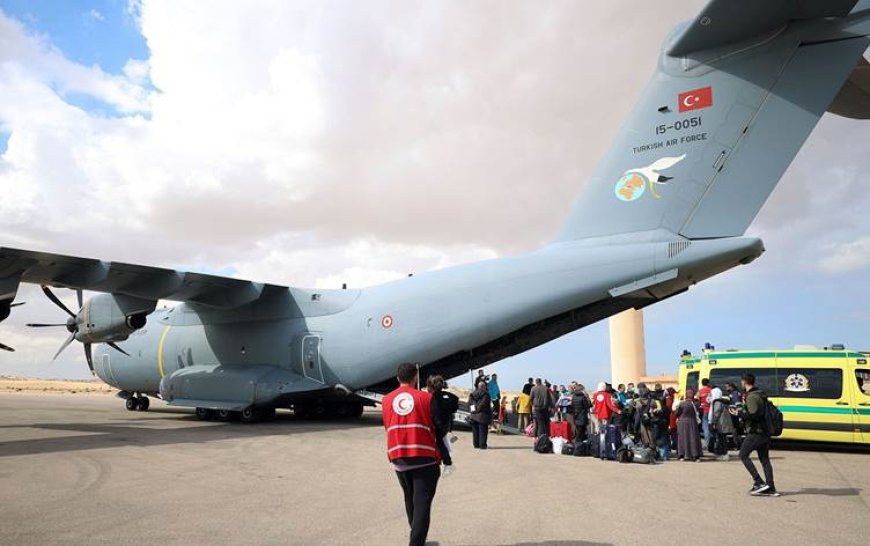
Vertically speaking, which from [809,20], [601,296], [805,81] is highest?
[809,20]

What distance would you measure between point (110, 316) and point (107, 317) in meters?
0.08

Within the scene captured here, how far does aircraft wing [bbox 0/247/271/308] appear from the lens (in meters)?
12.8

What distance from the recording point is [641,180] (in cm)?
1117

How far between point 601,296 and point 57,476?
885 cm

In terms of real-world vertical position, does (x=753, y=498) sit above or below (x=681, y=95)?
below

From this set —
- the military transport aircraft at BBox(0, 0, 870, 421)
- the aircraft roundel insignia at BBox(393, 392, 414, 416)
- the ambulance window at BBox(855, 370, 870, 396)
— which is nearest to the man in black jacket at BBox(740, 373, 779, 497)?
the military transport aircraft at BBox(0, 0, 870, 421)

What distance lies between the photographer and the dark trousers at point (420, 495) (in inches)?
170

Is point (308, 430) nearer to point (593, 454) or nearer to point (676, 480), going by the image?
point (593, 454)

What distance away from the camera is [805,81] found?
977 centimetres

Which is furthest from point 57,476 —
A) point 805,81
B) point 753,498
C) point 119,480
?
point 805,81

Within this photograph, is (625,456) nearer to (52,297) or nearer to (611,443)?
(611,443)

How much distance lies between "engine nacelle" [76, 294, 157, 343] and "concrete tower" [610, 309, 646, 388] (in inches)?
972

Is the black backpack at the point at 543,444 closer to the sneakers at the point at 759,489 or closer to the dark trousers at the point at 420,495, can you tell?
the sneakers at the point at 759,489

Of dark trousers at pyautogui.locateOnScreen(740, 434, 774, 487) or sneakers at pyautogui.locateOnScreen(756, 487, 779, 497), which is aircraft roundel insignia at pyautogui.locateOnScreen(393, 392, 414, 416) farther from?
sneakers at pyautogui.locateOnScreen(756, 487, 779, 497)
